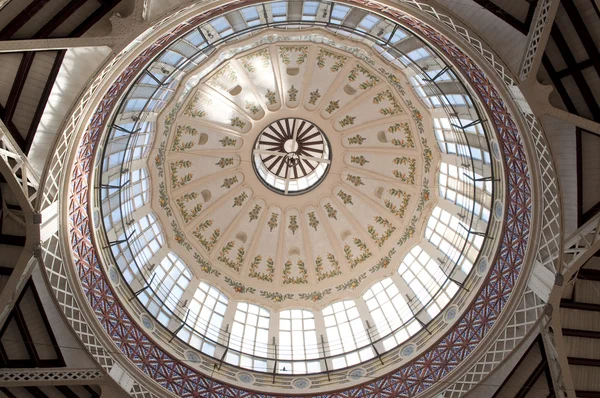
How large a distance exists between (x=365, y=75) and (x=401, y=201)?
656 centimetres

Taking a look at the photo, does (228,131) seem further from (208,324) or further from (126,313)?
(126,313)

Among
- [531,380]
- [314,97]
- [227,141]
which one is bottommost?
[531,380]

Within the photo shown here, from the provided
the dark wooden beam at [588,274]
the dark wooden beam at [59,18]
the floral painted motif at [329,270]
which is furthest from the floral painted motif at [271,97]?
the dark wooden beam at [588,274]

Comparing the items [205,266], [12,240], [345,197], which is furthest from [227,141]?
[12,240]

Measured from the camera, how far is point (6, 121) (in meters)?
12.6

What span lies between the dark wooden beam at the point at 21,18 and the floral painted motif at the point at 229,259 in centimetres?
1588

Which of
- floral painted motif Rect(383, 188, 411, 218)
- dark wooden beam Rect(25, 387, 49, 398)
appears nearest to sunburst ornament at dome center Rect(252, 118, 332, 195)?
floral painted motif Rect(383, 188, 411, 218)

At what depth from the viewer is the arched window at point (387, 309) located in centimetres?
2128

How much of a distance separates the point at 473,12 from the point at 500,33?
2.94 ft

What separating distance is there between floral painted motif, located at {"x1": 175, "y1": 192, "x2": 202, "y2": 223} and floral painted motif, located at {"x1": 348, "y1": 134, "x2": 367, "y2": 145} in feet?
28.7

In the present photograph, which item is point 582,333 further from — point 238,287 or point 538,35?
point 238,287

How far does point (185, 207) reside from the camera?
25.8 m

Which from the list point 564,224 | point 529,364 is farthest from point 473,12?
point 529,364

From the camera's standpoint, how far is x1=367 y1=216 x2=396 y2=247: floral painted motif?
2588cm
